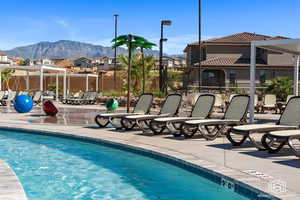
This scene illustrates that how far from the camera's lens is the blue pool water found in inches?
221

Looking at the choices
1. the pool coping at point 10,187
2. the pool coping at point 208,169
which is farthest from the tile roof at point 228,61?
the pool coping at point 10,187

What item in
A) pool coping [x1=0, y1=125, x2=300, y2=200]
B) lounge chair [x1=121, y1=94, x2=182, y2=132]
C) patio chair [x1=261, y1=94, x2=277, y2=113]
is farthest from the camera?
patio chair [x1=261, y1=94, x2=277, y2=113]

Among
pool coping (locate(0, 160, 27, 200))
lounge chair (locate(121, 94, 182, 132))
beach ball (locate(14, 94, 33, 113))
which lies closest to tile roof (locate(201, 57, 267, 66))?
beach ball (locate(14, 94, 33, 113))

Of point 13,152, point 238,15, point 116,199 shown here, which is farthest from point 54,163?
point 238,15

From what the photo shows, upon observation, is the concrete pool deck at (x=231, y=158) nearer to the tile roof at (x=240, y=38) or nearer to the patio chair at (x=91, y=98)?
the patio chair at (x=91, y=98)

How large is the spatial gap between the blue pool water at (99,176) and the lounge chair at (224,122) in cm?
163

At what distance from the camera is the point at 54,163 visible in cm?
768

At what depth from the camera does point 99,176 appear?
6715 millimetres

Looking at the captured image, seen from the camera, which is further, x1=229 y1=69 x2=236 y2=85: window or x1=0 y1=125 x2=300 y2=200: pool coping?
x1=229 y1=69 x2=236 y2=85: window

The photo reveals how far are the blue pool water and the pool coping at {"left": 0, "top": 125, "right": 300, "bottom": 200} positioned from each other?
93 millimetres

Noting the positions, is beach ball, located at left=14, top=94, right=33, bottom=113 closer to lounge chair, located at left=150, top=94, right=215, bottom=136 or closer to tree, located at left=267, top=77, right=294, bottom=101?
lounge chair, located at left=150, top=94, right=215, bottom=136

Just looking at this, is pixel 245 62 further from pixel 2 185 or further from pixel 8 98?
pixel 2 185

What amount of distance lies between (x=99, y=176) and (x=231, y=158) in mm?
1991

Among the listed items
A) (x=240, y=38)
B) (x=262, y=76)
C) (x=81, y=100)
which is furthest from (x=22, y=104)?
(x=240, y=38)
